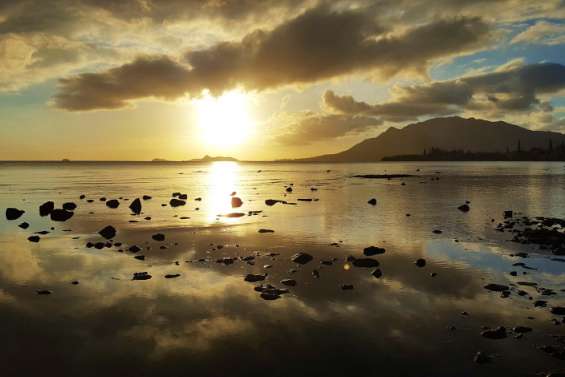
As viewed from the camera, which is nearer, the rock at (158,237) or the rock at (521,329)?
the rock at (521,329)

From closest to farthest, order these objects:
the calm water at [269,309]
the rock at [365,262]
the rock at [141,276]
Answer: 1. the calm water at [269,309]
2. the rock at [141,276]
3. the rock at [365,262]

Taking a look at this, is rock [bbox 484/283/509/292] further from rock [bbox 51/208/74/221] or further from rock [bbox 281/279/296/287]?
rock [bbox 51/208/74/221]

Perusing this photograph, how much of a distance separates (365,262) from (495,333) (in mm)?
8715

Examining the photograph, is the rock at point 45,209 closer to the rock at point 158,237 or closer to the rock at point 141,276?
the rock at point 158,237

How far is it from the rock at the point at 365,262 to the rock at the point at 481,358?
376 inches

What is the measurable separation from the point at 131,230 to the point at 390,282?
21214 millimetres

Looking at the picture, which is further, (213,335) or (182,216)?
(182,216)

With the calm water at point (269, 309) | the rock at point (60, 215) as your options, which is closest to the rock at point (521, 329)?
the calm water at point (269, 309)

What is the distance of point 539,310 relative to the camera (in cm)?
1484

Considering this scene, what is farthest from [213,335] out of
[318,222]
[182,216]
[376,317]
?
[182,216]

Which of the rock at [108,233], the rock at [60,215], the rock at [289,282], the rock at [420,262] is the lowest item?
the rock at [420,262]

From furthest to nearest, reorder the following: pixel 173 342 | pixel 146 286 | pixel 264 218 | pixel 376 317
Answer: pixel 264 218
pixel 146 286
pixel 376 317
pixel 173 342

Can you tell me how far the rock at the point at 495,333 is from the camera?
12.9m

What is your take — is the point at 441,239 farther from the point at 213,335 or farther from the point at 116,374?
the point at 116,374
